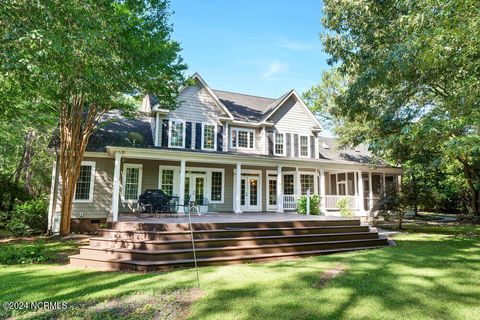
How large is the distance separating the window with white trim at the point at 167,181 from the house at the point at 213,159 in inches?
2.0

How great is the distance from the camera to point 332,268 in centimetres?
613

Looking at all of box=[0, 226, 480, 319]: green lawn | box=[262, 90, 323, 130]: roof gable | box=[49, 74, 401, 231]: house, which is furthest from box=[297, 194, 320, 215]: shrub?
box=[0, 226, 480, 319]: green lawn

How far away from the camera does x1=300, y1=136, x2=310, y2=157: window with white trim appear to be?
17250mm

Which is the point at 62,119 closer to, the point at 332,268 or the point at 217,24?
the point at 217,24

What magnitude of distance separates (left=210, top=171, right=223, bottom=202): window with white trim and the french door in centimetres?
128

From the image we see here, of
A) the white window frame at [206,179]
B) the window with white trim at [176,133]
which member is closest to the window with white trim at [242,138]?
the white window frame at [206,179]

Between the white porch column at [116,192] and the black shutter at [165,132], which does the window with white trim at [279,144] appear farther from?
the white porch column at [116,192]

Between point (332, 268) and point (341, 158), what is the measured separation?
13.7 metres

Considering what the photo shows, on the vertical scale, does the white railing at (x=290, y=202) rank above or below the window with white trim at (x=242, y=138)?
below

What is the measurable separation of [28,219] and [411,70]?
1708cm

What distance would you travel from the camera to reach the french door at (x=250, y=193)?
1590 cm

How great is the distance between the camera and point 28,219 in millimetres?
12570

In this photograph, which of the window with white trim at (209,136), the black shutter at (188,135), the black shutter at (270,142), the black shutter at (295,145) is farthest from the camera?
the black shutter at (295,145)

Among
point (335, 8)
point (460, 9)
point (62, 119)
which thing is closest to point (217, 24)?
point (335, 8)
